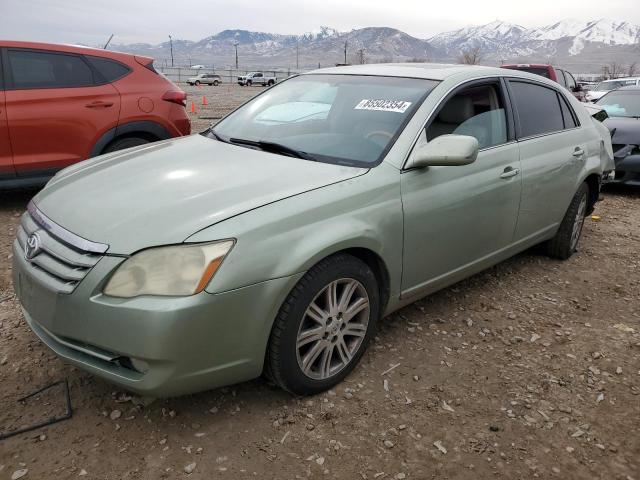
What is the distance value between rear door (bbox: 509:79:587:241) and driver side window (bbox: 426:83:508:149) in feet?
0.69

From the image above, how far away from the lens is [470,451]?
94.4 inches

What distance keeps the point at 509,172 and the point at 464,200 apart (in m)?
0.57

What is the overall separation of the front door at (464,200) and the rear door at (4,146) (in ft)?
13.1

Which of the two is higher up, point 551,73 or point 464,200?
point 551,73

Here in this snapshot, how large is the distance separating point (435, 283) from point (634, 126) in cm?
576

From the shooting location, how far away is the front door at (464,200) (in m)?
2.97

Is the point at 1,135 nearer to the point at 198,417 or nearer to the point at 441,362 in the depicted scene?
the point at 198,417

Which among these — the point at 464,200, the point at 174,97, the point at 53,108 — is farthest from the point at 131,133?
the point at 464,200

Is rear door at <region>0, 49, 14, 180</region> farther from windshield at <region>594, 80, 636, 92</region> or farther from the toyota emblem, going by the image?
windshield at <region>594, 80, 636, 92</region>

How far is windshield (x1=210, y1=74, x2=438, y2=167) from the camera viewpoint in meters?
3.01

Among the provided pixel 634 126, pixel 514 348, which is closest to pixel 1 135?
pixel 514 348

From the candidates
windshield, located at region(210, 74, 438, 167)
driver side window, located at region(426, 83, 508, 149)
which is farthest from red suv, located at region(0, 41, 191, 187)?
driver side window, located at region(426, 83, 508, 149)

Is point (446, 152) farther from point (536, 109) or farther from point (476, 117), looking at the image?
point (536, 109)

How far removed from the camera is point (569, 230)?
4566 mm
